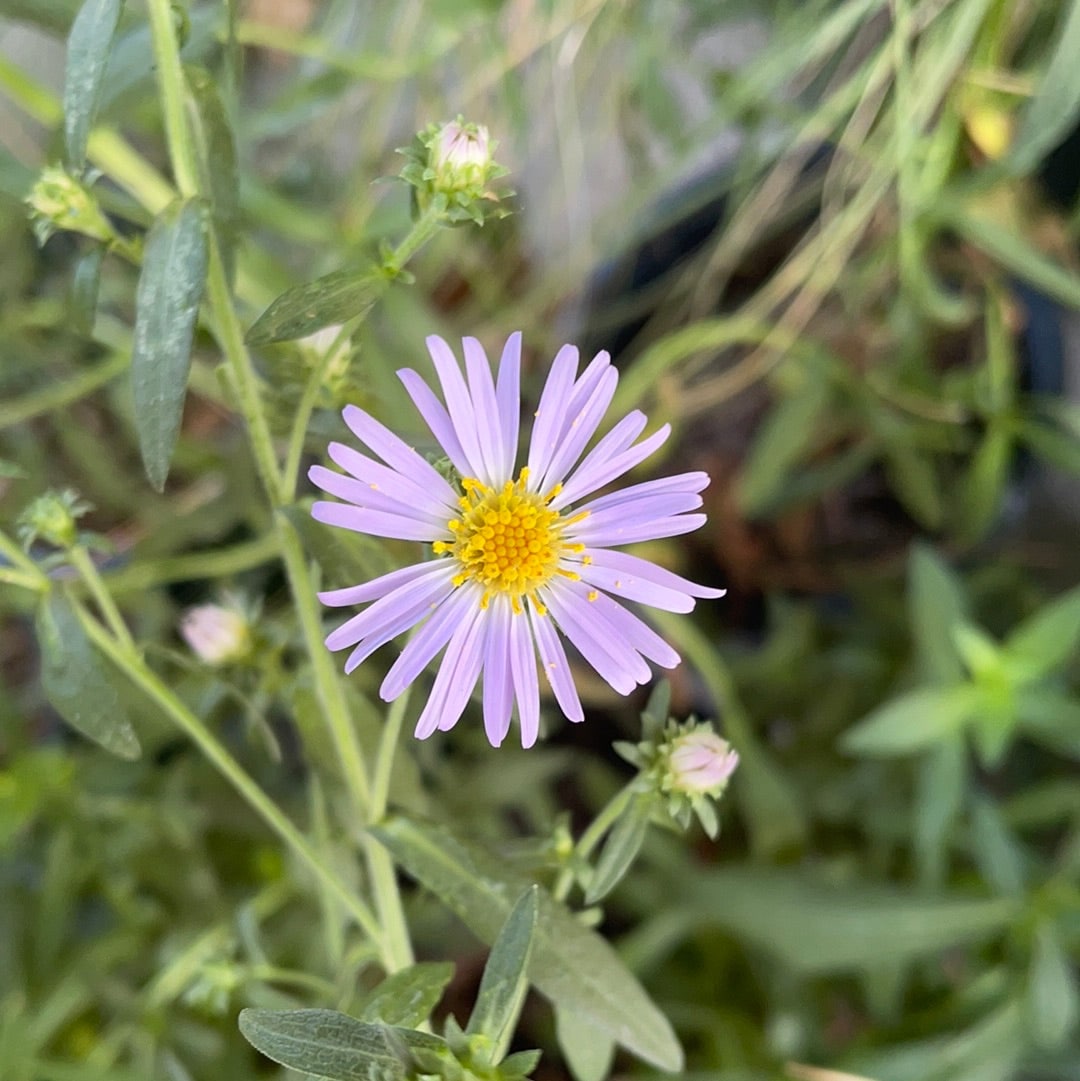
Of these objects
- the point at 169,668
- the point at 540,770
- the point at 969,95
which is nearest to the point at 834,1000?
the point at 540,770

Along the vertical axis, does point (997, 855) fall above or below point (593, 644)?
above

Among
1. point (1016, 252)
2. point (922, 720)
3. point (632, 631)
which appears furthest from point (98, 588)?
point (1016, 252)

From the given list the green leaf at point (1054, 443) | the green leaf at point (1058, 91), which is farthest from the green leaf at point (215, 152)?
the green leaf at point (1054, 443)

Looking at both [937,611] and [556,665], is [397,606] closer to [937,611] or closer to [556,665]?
[556,665]

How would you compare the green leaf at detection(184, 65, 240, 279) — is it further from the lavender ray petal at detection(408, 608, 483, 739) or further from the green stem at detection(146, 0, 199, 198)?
the lavender ray petal at detection(408, 608, 483, 739)

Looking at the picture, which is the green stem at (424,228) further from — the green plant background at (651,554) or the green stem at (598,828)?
the green stem at (598,828)
